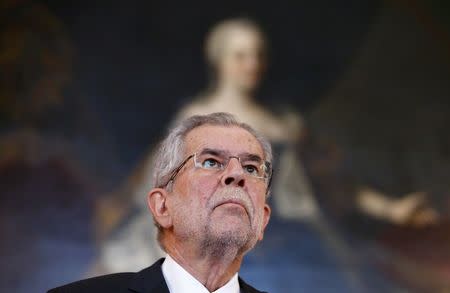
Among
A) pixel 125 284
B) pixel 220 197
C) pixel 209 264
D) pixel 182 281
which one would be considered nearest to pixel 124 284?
pixel 125 284

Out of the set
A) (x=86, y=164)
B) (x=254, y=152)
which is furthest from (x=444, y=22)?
(x=254, y=152)

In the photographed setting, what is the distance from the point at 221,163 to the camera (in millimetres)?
3078

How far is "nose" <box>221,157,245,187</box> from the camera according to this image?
298 cm

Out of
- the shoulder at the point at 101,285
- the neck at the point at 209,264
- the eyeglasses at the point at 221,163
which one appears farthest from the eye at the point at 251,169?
the shoulder at the point at 101,285

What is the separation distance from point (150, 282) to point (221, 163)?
21.1 inches

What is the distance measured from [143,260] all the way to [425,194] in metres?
3.97

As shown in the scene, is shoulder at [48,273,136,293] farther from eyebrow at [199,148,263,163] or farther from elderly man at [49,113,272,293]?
eyebrow at [199,148,263,163]

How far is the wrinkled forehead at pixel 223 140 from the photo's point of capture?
313 centimetres

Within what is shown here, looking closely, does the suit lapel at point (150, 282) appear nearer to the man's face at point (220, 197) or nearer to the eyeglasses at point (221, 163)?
the man's face at point (220, 197)

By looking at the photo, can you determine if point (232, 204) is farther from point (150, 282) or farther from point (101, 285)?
point (101, 285)

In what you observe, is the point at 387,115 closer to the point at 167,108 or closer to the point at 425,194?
the point at 425,194

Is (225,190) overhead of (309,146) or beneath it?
beneath

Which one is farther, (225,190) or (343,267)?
(343,267)

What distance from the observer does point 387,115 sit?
10820 mm
